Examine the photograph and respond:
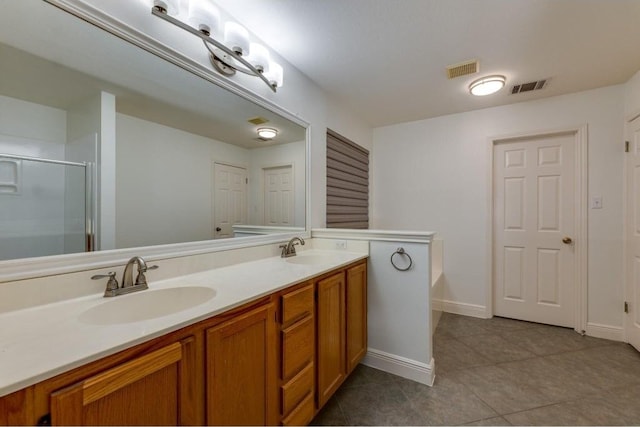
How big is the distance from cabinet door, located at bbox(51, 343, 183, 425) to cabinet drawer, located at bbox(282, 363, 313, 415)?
1.73ft

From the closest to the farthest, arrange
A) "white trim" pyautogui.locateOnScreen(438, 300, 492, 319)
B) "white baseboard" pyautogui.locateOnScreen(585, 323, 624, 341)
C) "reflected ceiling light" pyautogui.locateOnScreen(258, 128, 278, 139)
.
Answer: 1. "reflected ceiling light" pyautogui.locateOnScreen(258, 128, 278, 139)
2. "white baseboard" pyautogui.locateOnScreen(585, 323, 624, 341)
3. "white trim" pyautogui.locateOnScreen(438, 300, 492, 319)

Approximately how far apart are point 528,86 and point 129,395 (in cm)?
342

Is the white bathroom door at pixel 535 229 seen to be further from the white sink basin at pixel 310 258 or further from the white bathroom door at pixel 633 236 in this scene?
the white sink basin at pixel 310 258

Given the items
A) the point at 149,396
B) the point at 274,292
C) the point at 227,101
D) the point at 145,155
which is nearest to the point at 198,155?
the point at 145,155

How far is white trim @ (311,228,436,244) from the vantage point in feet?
5.82

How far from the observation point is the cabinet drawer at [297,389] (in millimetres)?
1182

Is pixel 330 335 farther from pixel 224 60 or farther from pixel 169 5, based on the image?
pixel 169 5

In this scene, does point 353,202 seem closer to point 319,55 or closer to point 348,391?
point 319,55

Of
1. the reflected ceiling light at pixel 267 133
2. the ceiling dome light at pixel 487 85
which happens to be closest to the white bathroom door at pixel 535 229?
the ceiling dome light at pixel 487 85

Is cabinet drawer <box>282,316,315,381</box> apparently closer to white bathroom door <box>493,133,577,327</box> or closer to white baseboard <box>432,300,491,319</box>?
white baseboard <box>432,300,491,319</box>

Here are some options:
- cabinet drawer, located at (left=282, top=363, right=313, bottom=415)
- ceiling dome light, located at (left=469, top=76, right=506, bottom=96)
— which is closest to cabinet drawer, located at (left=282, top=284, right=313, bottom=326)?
cabinet drawer, located at (left=282, top=363, right=313, bottom=415)

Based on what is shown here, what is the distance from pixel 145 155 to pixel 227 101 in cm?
61

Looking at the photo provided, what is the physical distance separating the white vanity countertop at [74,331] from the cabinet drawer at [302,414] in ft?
2.01

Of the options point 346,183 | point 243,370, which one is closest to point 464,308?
point 346,183
